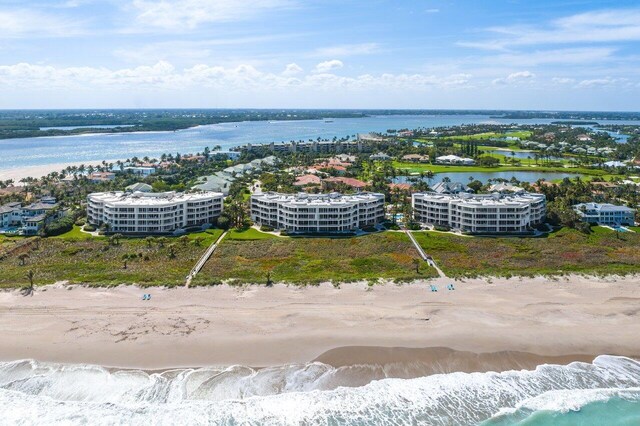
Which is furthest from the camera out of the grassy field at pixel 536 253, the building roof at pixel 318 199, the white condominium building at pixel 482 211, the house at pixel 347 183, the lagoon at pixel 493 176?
the lagoon at pixel 493 176

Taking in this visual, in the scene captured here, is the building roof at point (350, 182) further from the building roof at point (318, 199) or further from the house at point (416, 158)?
the house at point (416, 158)

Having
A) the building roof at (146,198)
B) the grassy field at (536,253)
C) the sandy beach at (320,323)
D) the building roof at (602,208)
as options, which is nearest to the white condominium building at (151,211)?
the building roof at (146,198)

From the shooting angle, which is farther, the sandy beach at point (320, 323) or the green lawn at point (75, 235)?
the green lawn at point (75, 235)

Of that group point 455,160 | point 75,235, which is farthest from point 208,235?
point 455,160

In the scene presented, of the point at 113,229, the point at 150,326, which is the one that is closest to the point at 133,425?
the point at 150,326

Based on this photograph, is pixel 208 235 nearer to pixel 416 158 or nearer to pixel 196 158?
pixel 196 158

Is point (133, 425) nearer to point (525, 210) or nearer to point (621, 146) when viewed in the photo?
point (525, 210)
